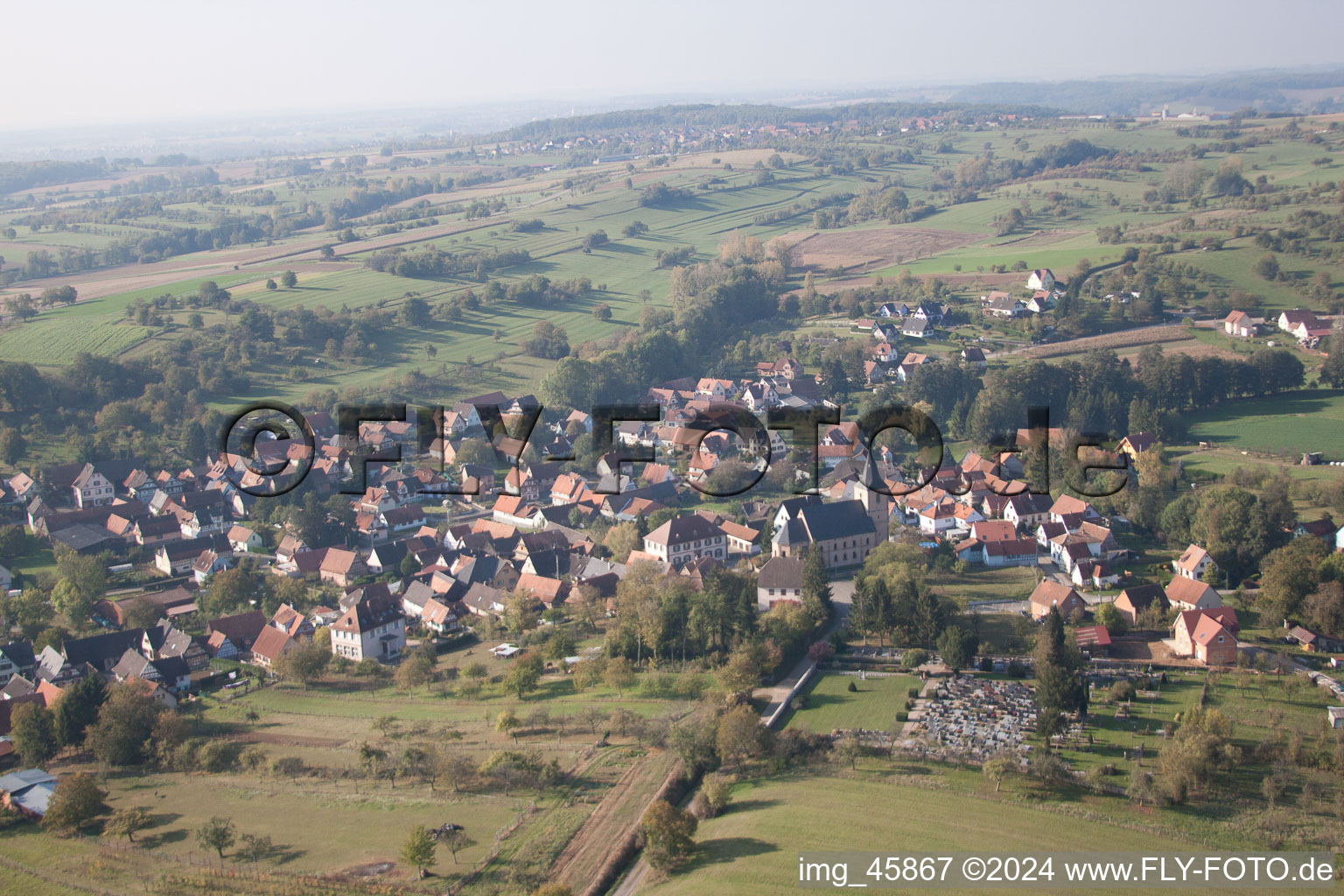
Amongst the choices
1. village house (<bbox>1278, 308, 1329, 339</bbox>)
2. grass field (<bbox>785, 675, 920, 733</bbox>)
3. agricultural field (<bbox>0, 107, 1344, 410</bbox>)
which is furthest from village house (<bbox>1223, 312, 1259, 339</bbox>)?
grass field (<bbox>785, 675, 920, 733</bbox>)

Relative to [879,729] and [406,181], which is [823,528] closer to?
[879,729]

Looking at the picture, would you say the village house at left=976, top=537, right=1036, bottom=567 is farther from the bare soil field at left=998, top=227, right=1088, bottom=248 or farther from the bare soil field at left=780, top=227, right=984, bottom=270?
the bare soil field at left=998, top=227, right=1088, bottom=248

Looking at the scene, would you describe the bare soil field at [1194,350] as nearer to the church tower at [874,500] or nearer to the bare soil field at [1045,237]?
the church tower at [874,500]

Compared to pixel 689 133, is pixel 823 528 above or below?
below

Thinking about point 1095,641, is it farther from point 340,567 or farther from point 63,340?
point 63,340

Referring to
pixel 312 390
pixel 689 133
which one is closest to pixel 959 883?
pixel 312 390

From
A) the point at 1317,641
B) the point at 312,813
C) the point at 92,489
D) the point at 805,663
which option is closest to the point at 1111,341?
the point at 1317,641
